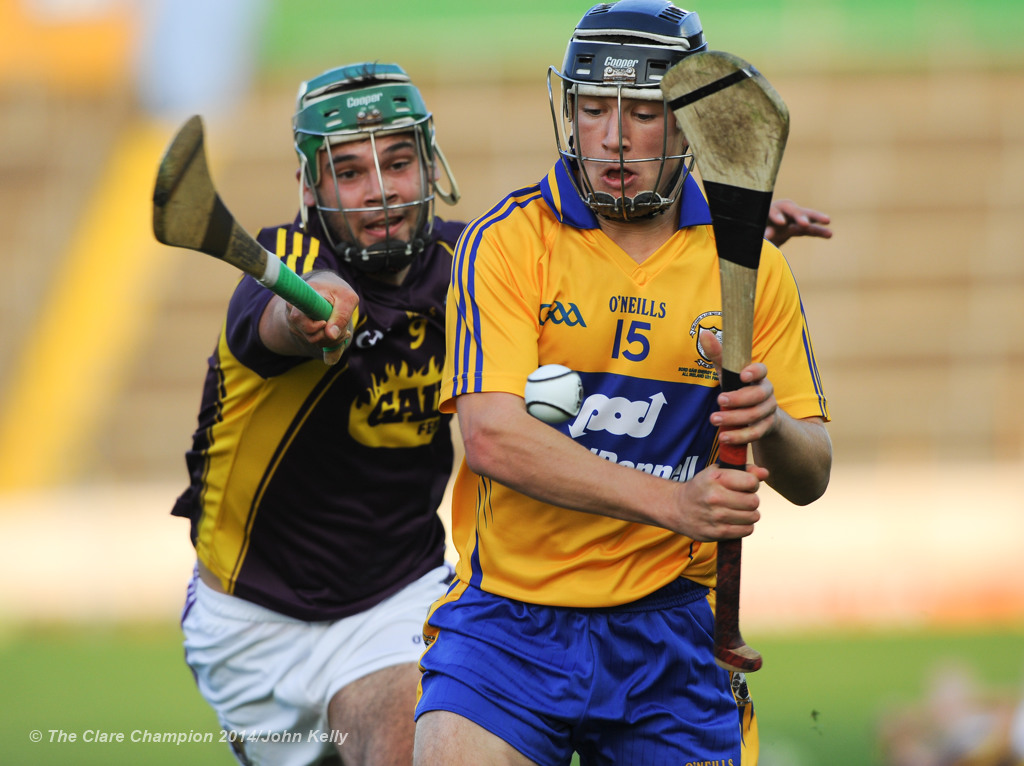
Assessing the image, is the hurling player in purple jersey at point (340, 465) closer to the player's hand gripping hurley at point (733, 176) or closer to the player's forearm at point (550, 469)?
the player's forearm at point (550, 469)

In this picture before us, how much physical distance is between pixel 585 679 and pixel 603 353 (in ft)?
2.08

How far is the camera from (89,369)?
35.6 feet

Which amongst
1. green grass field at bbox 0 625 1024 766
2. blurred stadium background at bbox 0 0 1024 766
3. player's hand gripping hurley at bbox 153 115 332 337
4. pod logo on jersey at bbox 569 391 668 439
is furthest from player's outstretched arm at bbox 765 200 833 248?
blurred stadium background at bbox 0 0 1024 766

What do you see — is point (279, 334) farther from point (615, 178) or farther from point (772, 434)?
point (772, 434)

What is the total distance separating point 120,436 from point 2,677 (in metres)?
3.38

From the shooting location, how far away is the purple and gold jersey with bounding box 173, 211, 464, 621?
325cm

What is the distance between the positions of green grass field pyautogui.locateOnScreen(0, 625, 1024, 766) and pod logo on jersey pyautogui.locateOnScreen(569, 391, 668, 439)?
3.15 metres

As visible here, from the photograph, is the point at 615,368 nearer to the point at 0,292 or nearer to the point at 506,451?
the point at 506,451

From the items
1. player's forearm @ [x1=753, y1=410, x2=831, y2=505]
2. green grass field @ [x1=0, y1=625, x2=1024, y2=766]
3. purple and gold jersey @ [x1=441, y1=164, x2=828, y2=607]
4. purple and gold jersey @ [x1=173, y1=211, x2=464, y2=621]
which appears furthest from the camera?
green grass field @ [x1=0, y1=625, x2=1024, y2=766]

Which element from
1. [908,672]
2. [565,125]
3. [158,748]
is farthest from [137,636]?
[565,125]

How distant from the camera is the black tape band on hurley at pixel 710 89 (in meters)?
2.30

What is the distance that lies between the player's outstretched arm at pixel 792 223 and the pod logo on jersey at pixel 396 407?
954 millimetres

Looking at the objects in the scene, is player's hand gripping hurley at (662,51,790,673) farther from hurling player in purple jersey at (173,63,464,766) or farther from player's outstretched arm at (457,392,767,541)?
hurling player in purple jersey at (173,63,464,766)

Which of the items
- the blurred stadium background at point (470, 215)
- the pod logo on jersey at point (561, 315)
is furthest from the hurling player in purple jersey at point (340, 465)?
the blurred stadium background at point (470, 215)
